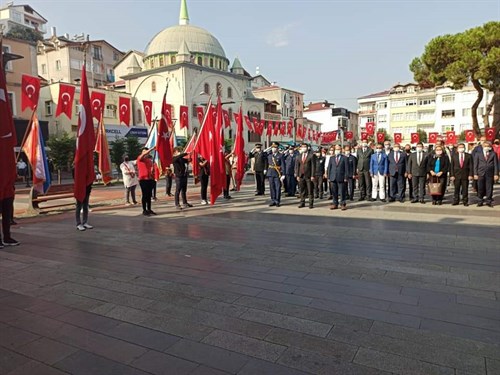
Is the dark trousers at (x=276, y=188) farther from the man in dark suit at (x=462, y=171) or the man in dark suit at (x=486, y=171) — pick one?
the man in dark suit at (x=486, y=171)

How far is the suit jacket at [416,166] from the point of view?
481 inches

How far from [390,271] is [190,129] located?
47.4m

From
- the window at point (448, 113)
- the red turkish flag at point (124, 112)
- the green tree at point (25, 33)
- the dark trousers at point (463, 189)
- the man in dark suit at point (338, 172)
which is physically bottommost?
the dark trousers at point (463, 189)

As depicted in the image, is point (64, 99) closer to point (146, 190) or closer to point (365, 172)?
point (146, 190)

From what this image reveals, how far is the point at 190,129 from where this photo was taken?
5094 centimetres

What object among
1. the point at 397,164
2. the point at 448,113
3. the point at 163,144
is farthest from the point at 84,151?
the point at 448,113

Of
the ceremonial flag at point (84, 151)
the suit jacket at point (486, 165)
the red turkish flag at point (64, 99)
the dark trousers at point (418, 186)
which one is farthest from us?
the red turkish flag at point (64, 99)

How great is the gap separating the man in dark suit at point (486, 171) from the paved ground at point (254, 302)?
4.01 meters

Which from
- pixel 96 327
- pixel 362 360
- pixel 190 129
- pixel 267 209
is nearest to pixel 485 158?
pixel 267 209

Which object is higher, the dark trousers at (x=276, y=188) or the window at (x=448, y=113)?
the window at (x=448, y=113)

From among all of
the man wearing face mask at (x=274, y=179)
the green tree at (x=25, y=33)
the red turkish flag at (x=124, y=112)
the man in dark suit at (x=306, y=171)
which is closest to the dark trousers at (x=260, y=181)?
the man wearing face mask at (x=274, y=179)

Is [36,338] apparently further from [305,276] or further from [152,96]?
[152,96]

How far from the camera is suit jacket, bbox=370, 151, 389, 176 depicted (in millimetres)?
12703

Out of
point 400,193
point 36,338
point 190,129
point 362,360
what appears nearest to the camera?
point 362,360
